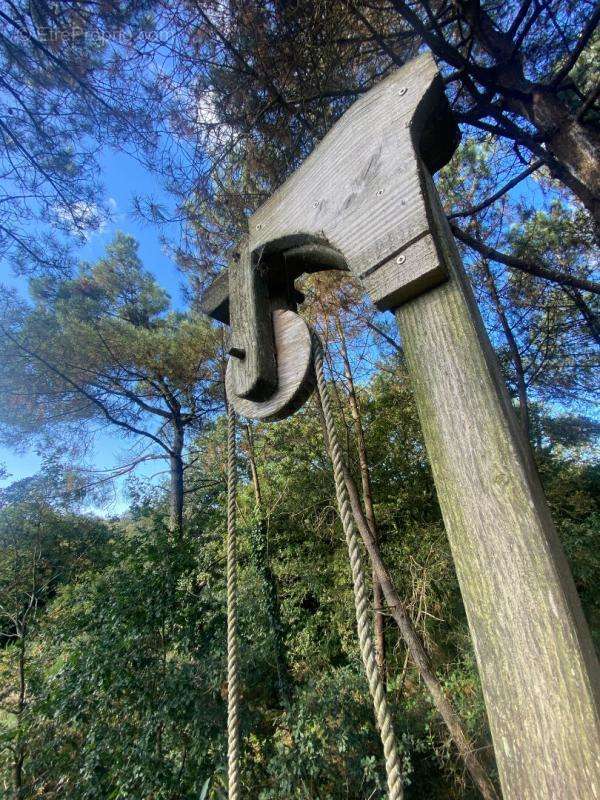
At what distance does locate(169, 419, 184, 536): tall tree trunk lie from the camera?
5709 millimetres

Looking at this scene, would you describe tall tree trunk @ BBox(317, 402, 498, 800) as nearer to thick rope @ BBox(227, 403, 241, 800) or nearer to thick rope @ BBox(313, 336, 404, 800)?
thick rope @ BBox(227, 403, 241, 800)

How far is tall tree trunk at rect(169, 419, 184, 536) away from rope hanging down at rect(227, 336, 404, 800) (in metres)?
5.17

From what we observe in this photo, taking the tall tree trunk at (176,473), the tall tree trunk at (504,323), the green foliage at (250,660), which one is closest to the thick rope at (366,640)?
the green foliage at (250,660)

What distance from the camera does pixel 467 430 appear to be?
1.66ft

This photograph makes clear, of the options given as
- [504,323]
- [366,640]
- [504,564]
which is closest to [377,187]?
[504,564]

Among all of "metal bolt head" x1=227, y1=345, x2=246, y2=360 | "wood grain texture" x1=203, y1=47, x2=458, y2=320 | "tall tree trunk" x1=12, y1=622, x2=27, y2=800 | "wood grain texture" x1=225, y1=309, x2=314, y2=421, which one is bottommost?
"tall tree trunk" x1=12, y1=622, x2=27, y2=800

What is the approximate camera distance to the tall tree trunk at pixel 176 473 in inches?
225

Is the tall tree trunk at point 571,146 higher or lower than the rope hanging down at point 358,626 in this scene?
higher

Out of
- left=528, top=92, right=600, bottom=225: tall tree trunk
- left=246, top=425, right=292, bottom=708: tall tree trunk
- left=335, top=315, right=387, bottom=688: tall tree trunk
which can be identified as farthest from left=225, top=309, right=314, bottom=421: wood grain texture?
left=246, top=425, right=292, bottom=708: tall tree trunk

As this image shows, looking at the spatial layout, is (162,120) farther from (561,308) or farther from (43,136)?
(561,308)

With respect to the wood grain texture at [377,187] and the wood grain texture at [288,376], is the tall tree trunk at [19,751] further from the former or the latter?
the wood grain texture at [377,187]

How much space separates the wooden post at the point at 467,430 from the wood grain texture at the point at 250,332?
12 cm

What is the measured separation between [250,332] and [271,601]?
362 cm

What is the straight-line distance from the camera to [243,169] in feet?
6.94
